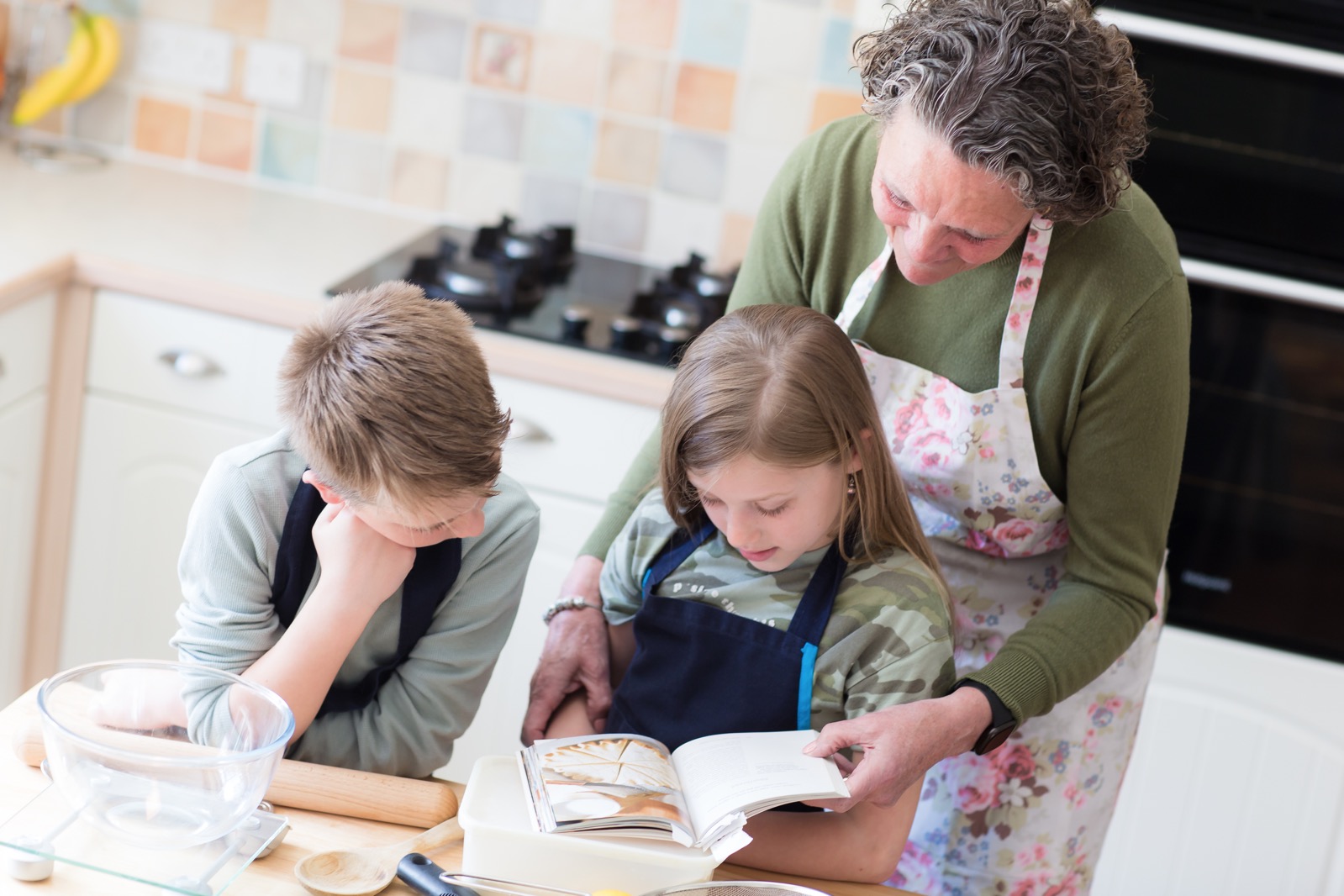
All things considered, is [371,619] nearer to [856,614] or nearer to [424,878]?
[424,878]

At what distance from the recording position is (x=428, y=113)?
241 cm

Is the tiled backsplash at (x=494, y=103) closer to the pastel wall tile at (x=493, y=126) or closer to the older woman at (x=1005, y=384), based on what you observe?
the pastel wall tile at (x=493, y=126)

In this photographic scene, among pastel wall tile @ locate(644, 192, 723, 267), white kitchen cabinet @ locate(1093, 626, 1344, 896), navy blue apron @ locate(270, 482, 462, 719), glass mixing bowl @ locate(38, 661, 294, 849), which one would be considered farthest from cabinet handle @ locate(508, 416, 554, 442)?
glass mixing bowl @ locate(38, 661, 294, 849)

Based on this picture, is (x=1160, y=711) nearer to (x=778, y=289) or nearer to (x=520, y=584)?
(x=778, y=289)

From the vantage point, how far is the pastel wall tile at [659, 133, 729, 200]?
2.35 m

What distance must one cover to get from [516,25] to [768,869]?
1727mm

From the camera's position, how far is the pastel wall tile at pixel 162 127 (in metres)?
2.46

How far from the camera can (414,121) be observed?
242 cm

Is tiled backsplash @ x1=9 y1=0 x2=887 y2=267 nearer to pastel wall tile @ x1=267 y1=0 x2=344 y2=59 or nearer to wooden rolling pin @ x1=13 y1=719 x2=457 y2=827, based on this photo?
pastel wall tile @ x1=267 y1=0 x2=344 y2=59

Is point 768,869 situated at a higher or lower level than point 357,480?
lower

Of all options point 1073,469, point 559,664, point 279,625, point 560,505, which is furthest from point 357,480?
point 560,505

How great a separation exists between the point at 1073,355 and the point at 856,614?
0.29 meters

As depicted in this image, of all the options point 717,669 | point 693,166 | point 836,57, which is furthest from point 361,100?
point 717,669

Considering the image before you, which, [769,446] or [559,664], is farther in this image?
[559,664]
